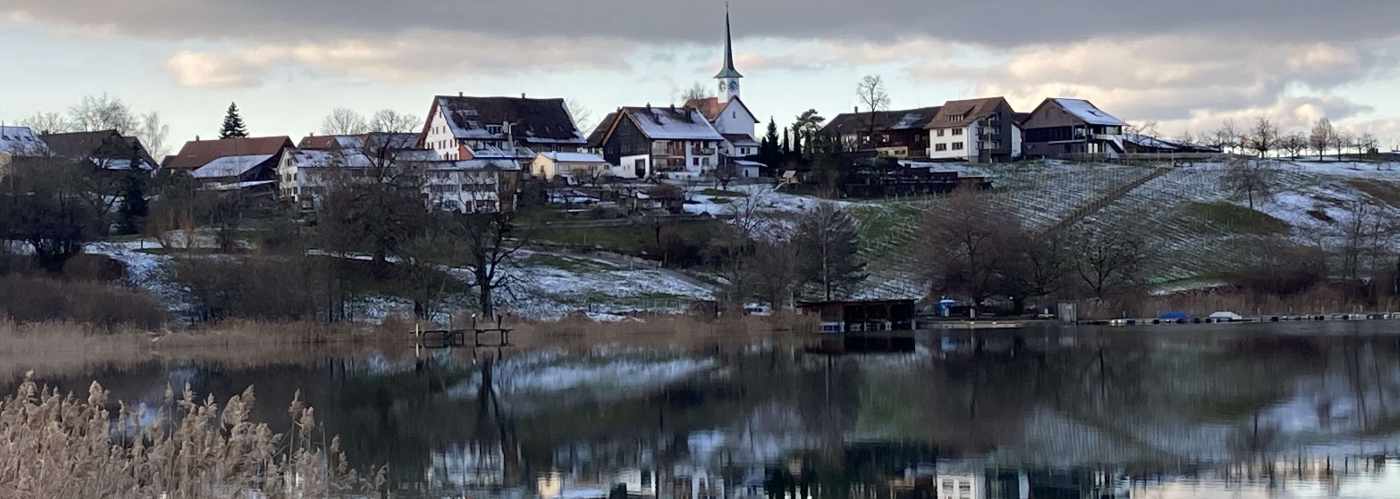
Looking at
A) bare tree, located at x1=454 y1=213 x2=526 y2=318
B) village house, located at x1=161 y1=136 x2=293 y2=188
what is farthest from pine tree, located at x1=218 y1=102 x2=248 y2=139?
bare tree, located at x1=454 y1=213 x2=526 y2=318

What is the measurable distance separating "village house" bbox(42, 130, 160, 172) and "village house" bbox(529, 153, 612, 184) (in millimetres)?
26104

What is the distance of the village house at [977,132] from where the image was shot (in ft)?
408

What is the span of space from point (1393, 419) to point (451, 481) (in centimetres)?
1720

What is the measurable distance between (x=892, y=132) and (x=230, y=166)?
2122 inches

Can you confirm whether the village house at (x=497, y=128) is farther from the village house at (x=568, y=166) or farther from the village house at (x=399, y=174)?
the village house at (x=399, y=174)

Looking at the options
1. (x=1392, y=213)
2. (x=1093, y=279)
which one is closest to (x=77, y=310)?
(x=1093, y=279)

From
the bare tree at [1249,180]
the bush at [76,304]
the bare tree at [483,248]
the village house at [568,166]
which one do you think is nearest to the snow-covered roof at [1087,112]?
the bare tree at [1249,180]

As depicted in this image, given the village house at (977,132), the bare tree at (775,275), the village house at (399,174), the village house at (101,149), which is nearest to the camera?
the bare tree at (775,275)

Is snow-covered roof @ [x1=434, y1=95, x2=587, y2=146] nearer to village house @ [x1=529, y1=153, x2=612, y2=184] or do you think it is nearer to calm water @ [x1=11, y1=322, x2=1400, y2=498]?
village house @ [x1=529, y1=153, x2=612, y2=184]

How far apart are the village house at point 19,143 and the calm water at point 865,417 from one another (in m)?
56.9

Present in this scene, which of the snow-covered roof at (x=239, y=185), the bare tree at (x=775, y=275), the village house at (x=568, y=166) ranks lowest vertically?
the bare tree at (x=775, y=275)

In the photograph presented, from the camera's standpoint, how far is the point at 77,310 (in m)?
55.4

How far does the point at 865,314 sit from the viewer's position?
214 feet

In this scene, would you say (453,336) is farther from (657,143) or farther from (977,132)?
(977,132)
